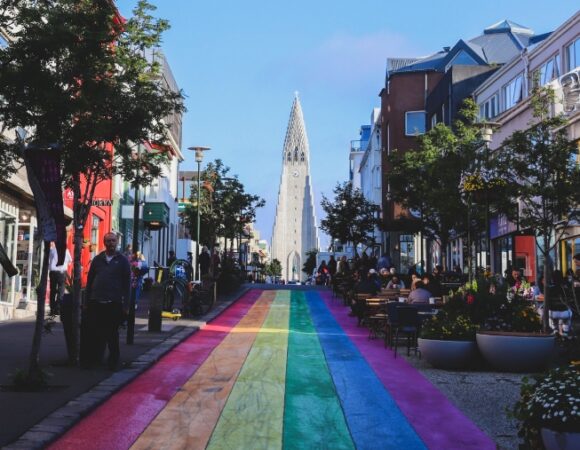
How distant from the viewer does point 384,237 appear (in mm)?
65438

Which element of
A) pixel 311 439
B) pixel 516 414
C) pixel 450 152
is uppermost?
pixel 450 152

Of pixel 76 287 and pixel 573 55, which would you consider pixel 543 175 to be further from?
pixel 573 55

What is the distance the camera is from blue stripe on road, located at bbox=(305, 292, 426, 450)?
7.05 metres

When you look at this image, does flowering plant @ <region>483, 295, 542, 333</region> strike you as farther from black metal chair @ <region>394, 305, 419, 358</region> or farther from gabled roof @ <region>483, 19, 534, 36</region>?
gabled roof @ <region>483, 19, 534, 36</region>

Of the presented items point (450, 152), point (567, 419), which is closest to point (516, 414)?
point (567, 419)

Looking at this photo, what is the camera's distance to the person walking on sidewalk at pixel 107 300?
10711mm

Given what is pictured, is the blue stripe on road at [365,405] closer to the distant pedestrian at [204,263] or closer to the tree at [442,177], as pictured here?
the tree at [442,177]

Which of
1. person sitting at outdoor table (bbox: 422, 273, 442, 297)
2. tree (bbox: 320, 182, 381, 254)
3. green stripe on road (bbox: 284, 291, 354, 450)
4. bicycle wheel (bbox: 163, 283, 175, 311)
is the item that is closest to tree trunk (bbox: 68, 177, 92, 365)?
green stripe on road (bbox: 284, 291, 354, 450)

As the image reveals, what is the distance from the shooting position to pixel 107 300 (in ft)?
35.1

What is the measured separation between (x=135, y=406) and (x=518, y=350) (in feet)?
18.8

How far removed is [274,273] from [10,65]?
531ft

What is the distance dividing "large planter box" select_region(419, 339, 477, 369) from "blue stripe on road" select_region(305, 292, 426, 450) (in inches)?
39.3

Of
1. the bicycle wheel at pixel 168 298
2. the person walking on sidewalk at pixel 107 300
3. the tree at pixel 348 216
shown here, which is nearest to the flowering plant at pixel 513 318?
the person walking on sidewalk at pixel 107 300

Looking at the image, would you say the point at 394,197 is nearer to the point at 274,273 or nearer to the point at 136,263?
the point at 136,263
